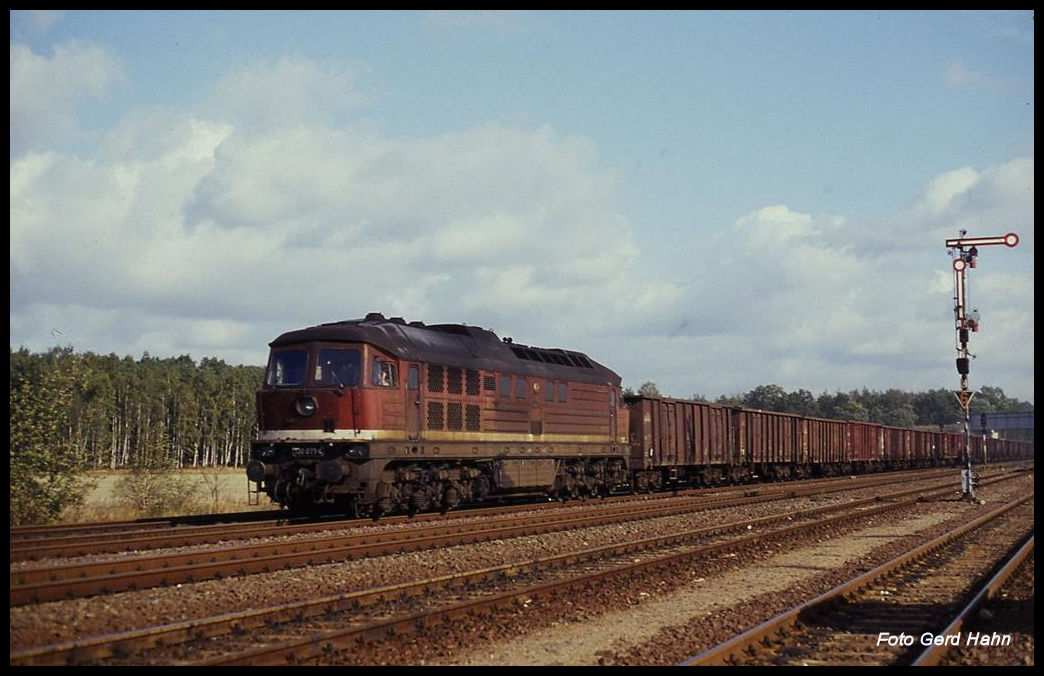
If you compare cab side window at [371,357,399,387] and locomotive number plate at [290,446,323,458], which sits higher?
cab side window at [371,357,399,387]

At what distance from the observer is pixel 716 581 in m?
14.6

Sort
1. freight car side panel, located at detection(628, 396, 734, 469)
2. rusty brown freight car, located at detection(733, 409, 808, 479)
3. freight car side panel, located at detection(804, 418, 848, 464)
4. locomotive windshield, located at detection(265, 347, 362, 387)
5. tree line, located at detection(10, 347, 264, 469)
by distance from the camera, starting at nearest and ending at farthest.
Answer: locomotive windshield, located at detection(265, 347, 362, 387) → freight car side panel, located at detection(628, 396, 734, 469) → rusty brown freight car, located at detection(733, 409, 808, 479) → freight car side panel, located at detection(804, 418, 848, 464) → tree line, located at detection(10, 347, 264, 469)

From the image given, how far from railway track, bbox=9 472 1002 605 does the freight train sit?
1.47 metres

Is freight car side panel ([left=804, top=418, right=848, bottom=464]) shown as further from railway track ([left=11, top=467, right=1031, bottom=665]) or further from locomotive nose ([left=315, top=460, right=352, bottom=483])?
railway track ([left=11, top=467, right=1031, bottom=665])

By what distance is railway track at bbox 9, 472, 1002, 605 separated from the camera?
1212 centimetres

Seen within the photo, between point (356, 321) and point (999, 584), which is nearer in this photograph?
point (999, 584)

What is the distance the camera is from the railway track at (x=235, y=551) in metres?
12.1

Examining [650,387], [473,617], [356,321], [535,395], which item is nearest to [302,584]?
[473,617]

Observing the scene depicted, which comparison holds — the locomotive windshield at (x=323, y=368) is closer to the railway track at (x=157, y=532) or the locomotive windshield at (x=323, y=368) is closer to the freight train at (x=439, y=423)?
the freight train at (x=439, y=423)

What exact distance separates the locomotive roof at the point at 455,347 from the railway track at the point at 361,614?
23.5 ft

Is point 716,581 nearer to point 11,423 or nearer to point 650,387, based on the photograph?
point 11,423

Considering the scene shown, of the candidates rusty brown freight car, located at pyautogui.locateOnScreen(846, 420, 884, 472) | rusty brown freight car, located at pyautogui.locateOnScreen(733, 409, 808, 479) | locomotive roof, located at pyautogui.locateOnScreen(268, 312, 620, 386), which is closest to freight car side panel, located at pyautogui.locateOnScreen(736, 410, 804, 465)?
rusty brown freight car, located at pyautogui.locateOnScreen(733, 409, 808, 479)

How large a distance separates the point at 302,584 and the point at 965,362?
80.0 ft

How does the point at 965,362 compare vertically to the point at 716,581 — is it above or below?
above
